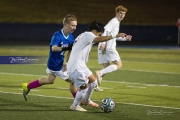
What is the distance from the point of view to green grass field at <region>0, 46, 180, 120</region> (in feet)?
32.8

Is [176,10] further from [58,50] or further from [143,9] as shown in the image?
[58,50]

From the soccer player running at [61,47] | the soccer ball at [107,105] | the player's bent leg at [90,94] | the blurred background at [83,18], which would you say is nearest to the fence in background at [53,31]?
the blurred background at [83,18]

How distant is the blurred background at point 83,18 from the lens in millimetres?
A: 37594

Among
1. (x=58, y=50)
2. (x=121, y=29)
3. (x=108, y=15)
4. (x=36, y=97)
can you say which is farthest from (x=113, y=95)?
(x=108, y=15)

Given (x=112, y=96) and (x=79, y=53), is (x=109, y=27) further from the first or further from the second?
(x=79, y=53)

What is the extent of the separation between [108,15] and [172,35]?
821cm

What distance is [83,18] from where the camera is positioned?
145 feet

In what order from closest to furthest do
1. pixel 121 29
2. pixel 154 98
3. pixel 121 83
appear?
pixel 154 98 < pixel 121 83 < pixel 121 29

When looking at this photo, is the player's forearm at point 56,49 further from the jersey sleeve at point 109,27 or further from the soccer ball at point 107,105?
the jersey sleeve at point 109,27

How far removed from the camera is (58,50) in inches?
420

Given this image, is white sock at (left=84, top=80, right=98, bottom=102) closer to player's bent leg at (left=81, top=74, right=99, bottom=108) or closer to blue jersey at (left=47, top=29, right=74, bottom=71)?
player's bent leg at (left=81, top=74, right=99, bottom=108)

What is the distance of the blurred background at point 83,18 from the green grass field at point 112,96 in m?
17.8

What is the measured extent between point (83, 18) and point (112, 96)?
3182cm

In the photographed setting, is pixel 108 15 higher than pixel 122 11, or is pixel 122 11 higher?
pixel 122 11
